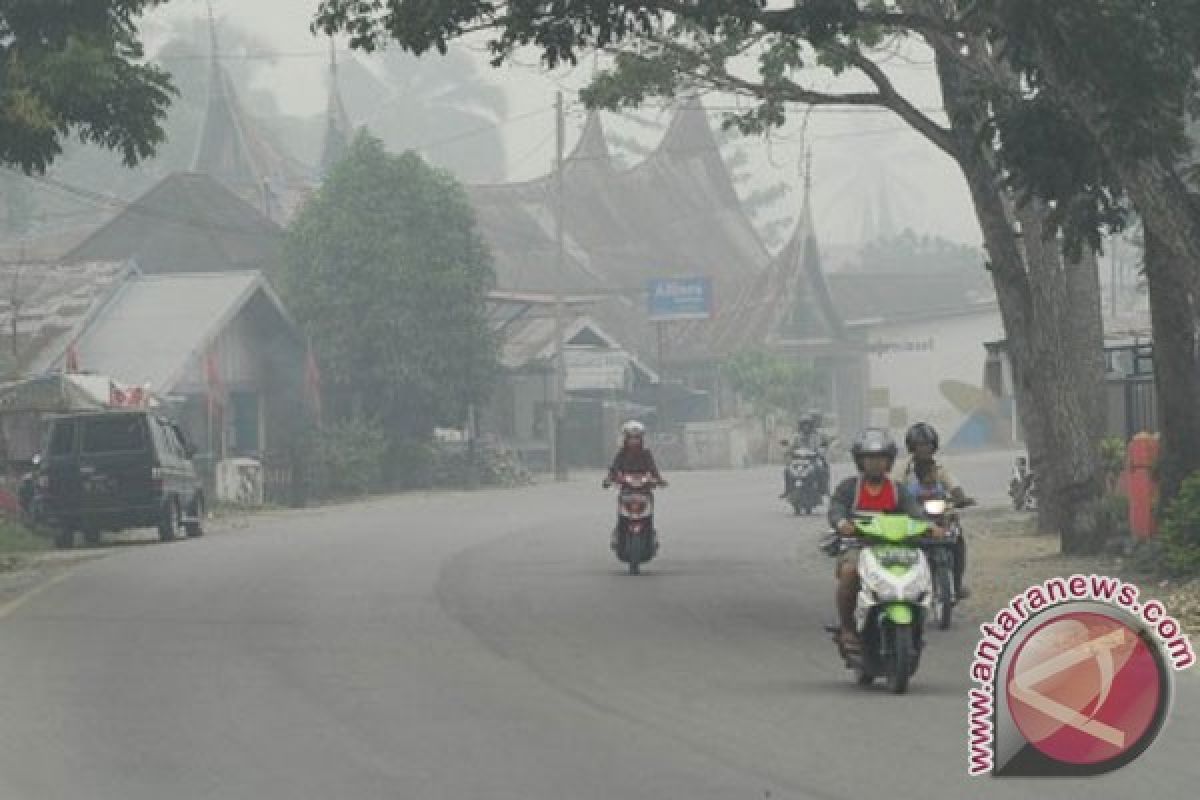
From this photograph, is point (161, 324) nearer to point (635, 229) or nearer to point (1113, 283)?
point (635, 229)

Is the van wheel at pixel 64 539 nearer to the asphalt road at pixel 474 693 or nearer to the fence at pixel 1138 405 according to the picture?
the asphalt road at pixel 474 693

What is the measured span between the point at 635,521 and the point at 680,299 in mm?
58096

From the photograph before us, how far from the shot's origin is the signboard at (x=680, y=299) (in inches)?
3285

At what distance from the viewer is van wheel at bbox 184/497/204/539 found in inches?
1491

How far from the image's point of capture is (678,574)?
85.6 ft

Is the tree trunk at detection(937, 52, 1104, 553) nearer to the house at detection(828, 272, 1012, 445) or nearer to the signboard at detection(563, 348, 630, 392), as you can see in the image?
the signboard at detection(563, 348, 630, 392)

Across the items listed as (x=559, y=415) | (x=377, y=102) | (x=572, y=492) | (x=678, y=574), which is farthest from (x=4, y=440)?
(x=377, y=102)

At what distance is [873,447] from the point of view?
15.1 m

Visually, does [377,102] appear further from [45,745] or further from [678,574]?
[45,745]

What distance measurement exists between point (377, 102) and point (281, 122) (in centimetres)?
619

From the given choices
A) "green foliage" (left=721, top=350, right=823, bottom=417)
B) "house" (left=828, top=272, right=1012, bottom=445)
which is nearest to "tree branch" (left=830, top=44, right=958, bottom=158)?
"green foliage" (left=721, top=350, right=823, bottom=417)

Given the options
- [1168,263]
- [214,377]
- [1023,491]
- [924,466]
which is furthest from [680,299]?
[924,466]

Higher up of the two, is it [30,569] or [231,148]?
[231,148]

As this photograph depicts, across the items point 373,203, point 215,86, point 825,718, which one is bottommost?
point 825,718
